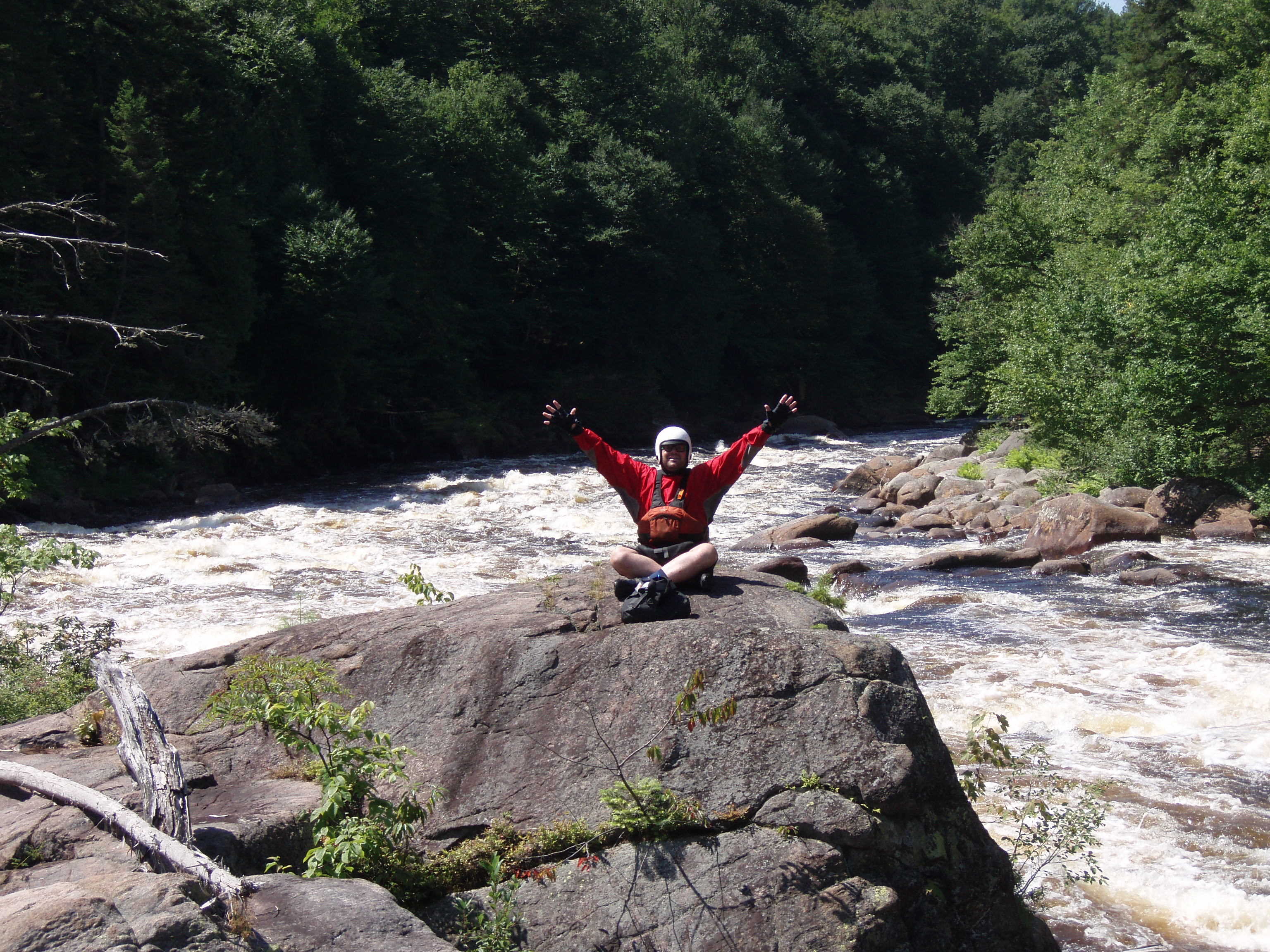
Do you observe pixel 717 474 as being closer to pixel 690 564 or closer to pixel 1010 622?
pixel 690 564

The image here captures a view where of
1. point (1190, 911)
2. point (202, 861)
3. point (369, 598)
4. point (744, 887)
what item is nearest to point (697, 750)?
point (744, 887)

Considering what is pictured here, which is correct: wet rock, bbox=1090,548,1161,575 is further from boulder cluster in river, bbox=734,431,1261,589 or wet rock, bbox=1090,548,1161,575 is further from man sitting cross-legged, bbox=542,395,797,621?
man sitting cross-legged, bbox=542,395,797,621

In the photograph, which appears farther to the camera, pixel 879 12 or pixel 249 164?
pixel 879 12

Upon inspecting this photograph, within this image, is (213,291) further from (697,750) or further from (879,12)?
(879,12)

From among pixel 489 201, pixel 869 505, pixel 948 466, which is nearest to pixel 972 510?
pixel 869 505

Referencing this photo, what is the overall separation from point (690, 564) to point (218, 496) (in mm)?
20351

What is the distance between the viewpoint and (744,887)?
4.12 metres

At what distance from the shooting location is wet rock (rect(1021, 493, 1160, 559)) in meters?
16.4

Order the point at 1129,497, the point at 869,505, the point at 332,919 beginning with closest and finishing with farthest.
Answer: the point at 332,919
the point at 1129,497
the point at 869,505

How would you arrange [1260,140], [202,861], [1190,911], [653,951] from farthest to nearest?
[1260,140] → [1190,911] → [653,951] → [202,861]

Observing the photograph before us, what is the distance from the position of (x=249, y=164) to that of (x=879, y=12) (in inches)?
2580

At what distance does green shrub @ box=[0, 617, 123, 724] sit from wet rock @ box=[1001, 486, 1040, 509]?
15.9m

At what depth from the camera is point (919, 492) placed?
23062 mm

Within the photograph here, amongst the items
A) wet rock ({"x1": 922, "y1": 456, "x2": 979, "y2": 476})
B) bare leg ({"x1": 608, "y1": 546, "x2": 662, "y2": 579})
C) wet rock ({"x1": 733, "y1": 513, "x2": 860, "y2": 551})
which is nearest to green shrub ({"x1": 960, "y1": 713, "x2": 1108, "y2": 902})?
bare leg ({"x1": 608, "y1": 546, "x2": 662, "y2": 579})
